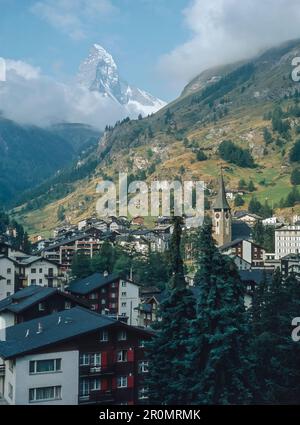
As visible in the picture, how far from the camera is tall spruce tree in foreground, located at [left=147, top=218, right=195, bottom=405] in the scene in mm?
25766

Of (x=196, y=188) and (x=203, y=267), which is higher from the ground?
(x=196, y=188)

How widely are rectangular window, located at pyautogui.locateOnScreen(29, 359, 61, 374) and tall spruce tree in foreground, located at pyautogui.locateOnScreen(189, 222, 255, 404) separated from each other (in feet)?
23.8

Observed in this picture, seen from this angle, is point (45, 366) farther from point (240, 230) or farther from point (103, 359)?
point (240, 230)

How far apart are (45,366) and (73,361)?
1.71 m

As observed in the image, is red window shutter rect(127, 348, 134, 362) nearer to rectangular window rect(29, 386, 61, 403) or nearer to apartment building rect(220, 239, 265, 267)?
rectangular window rect(29, 386, 61, 403)

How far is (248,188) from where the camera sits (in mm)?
182625

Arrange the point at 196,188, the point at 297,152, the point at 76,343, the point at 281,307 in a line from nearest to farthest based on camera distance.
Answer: the point at 76,343
the point at 281,307
the point at 196,188
the point at 297,152

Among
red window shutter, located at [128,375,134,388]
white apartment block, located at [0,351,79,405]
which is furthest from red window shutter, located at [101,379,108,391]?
white apartment block, located at [0,351,79,405]

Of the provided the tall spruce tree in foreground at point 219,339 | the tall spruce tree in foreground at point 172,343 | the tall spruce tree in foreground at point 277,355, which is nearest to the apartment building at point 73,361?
the tall spruce tree in foreground at point 172,343

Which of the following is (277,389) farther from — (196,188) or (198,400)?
(196,188)

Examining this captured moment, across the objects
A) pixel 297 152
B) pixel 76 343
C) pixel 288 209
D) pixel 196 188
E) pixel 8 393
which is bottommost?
pixel 8 393
